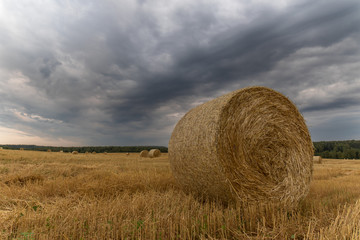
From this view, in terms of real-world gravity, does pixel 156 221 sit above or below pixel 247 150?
below

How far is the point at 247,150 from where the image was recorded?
4.82m

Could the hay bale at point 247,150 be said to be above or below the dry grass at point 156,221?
above

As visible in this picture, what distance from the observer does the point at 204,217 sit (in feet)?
12.1

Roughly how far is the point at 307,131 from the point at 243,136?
6.91 ft

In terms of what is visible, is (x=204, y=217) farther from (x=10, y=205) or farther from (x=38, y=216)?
(x=10, y=205)

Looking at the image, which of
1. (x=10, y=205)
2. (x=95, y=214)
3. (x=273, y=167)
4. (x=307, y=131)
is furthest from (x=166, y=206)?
(x=307, y=131)

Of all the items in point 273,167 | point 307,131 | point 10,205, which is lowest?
point 10,205

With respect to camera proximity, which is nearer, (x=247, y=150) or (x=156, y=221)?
(x=156, y=221)

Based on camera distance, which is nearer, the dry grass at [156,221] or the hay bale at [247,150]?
the dry grass at [156,221]

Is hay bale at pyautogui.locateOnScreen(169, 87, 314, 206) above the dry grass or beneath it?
above

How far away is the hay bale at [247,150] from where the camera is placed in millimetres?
4492

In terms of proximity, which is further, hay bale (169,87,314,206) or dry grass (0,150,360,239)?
hay bale (169,87,314,206)

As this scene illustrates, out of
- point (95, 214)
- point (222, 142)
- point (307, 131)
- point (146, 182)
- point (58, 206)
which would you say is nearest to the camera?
point (95, 214)

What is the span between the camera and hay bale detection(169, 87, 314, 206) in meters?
4.49
